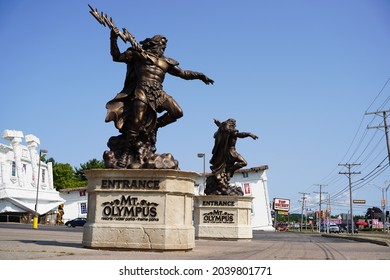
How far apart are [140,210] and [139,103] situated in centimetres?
255

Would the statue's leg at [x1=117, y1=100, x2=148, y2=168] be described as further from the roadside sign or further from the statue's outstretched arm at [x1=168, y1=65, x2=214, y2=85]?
the roadside sign

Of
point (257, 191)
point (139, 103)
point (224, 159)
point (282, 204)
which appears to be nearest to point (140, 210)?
point (139, 103)

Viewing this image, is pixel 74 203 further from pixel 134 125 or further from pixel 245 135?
pixel 134 125

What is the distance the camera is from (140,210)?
33.8 ft

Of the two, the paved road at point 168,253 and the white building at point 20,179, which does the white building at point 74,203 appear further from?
the paved road at point 168,253

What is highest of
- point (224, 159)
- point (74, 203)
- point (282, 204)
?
point (224, 159)

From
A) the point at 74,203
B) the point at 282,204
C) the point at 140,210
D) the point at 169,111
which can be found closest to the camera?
the point at 140,210

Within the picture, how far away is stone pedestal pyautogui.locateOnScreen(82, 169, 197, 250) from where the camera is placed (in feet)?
33.1

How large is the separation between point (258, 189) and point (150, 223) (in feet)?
159

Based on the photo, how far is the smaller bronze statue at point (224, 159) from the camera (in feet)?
68.8

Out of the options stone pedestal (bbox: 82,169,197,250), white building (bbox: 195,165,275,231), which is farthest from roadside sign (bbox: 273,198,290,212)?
stone pedestal (bbox: 82,169,197,250)
